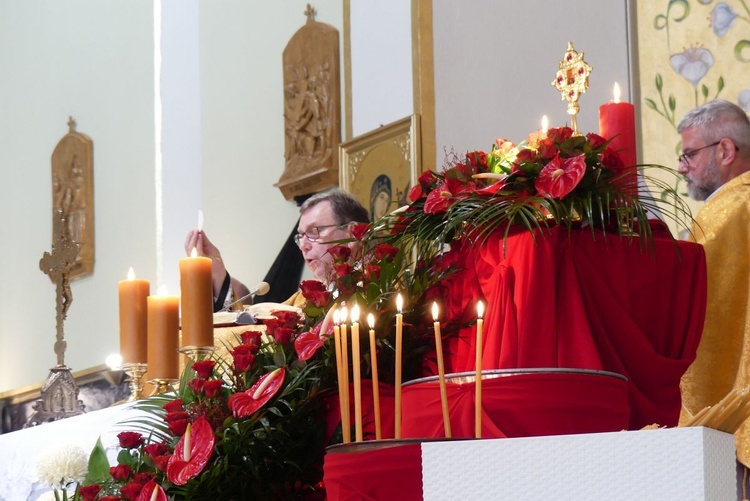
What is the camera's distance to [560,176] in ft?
6.88

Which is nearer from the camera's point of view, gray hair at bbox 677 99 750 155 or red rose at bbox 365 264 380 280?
red rose at bbox 365 264 380 280

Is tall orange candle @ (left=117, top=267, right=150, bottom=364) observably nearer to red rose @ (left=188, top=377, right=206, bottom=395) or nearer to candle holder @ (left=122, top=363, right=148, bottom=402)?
candle holder @ (left=122, top=363, right=148, bottom=402)

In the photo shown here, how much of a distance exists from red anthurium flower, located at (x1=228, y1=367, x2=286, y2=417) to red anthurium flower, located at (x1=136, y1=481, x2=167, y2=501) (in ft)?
0.70

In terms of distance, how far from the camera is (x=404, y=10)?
18.1 ft

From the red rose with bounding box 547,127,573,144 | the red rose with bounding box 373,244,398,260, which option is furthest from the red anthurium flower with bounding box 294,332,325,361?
the red rose with bounding box 547,127,573,144

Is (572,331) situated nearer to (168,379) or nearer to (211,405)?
(211,405)

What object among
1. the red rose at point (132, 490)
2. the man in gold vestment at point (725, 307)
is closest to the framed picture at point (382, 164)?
the man in gold vestment at point (725, 307)

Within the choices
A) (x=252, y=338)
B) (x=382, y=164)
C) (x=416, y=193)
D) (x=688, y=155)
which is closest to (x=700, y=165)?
(x=688, y=155)

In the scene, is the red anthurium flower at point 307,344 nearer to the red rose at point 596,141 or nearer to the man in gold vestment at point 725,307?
the red rose at point 596,141

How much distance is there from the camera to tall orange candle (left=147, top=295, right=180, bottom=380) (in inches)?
110

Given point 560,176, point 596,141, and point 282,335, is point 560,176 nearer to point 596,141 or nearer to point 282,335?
point 596,141

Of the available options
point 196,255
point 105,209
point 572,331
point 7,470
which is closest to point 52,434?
point 7,470

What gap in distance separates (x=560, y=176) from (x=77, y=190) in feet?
23.4

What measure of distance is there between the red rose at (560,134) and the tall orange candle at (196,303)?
906 millimetres
